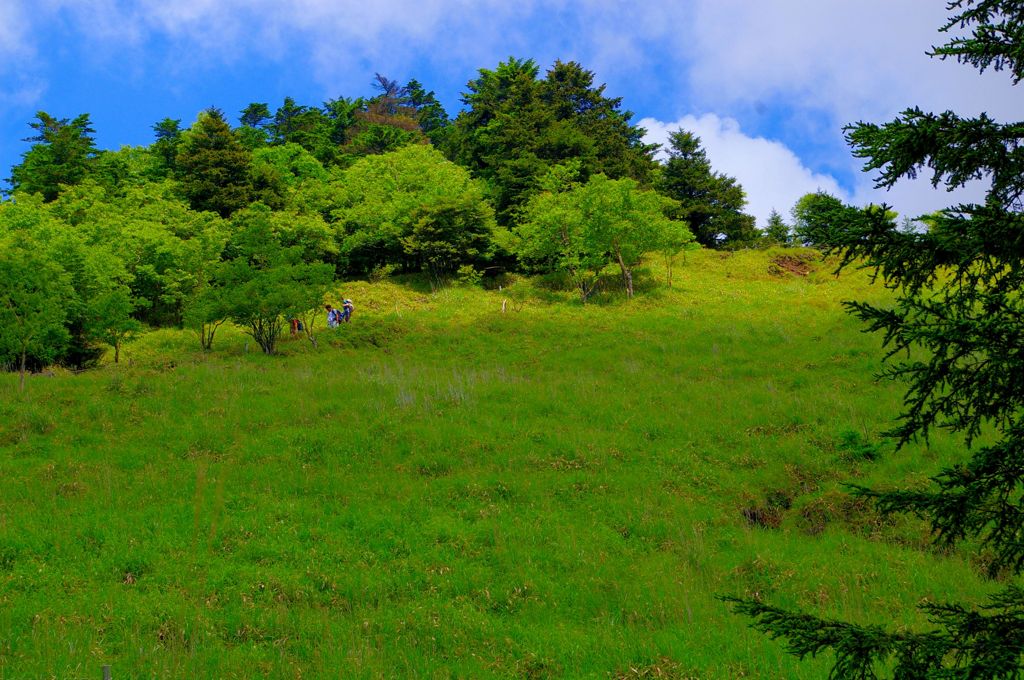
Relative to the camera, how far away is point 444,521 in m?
11.4

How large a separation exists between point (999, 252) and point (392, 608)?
25.6ft

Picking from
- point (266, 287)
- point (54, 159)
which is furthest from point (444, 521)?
point (54, 159)

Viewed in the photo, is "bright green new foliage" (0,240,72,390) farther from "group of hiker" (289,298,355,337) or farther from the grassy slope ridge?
"group of hiker" (289,298,355,337)

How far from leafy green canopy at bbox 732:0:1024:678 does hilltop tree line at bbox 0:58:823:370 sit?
81.9 ft

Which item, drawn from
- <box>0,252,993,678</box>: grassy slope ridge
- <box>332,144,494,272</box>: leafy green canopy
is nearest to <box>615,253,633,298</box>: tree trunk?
<box>332,144,494,272</box>: leafy green canopy

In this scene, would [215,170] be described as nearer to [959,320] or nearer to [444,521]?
[444,521]

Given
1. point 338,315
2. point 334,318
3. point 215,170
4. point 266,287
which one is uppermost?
point 215,170

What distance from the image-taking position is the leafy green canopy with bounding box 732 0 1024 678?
160 inches

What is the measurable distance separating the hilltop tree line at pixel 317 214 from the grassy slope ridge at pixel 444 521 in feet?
23.7

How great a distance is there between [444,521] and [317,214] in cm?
4362

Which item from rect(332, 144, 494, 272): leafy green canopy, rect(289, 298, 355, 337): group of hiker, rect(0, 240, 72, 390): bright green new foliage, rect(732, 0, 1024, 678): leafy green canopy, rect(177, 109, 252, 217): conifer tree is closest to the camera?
rect(732, 0, 1024, 678): leafy green canopy

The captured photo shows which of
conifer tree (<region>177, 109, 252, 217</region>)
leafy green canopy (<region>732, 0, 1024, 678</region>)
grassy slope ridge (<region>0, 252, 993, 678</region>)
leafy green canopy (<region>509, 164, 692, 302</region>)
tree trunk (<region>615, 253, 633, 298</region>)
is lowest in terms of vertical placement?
grassy slope ridge (<region>0, 252, 993, 678</region>)

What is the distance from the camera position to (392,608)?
868cm

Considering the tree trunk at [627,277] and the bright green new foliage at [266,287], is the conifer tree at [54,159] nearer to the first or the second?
the bright green new foliage at [266,287]
